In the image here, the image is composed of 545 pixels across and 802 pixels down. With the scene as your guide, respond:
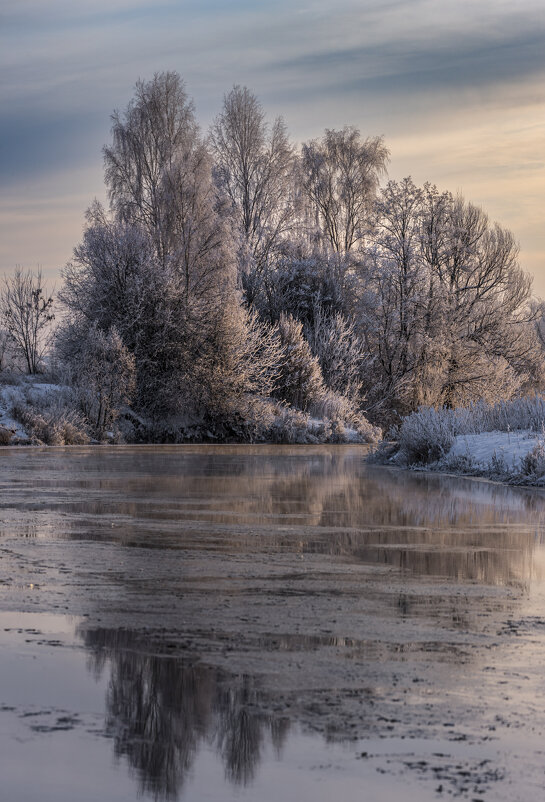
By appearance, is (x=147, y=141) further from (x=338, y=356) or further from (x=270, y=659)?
(x=270, y=659)

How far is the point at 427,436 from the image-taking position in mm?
24344

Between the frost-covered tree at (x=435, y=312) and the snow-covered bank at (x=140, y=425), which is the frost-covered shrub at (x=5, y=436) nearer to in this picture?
the snow-covered bank at (x=140, y=425)

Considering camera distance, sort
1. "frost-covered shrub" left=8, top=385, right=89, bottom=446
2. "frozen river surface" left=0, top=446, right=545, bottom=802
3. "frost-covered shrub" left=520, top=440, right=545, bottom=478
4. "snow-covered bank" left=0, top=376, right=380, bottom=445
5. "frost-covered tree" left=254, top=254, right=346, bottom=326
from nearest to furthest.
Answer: "frozen river surface" left=0, top=446, right=545, bottom=802
"frost-covered shrub" left=520, top=440, right=545, bottom=478
"frost-covered shrub" left=8, top=385, right=89, bottom=446
"snow-covered bank" left=0, top=376, right=380, bottom=445
"frost-covered tree" left=254, top=254, right=346, bottom=326

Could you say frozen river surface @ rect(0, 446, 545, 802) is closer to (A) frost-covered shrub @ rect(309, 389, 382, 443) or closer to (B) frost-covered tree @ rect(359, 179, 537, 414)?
(A) frost-covered shrub @ rect(309, 389, 382, 443)

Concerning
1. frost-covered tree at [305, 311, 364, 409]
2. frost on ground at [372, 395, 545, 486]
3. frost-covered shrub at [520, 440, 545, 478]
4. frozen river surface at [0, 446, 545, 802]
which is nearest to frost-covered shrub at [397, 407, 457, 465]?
frost on ground at [372, 395, 545, 486]

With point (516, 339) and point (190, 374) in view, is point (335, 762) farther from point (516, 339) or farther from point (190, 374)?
point (516, 339)

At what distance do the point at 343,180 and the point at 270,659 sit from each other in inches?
2158

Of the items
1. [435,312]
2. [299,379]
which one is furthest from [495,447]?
[435,312]

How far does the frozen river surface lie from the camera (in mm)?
3762

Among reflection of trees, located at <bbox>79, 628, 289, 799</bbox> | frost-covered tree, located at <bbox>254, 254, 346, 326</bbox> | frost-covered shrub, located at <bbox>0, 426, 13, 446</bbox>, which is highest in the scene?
frost-covered tree, located at <bbox>254, 254, 346, 326</bbox>

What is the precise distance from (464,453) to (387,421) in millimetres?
24332

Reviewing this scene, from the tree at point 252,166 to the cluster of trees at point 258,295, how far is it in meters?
0.08

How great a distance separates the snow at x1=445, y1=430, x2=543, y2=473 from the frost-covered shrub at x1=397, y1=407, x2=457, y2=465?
0.32m

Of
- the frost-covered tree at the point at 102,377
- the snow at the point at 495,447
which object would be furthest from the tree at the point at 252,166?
the snow at the point at 495,447
